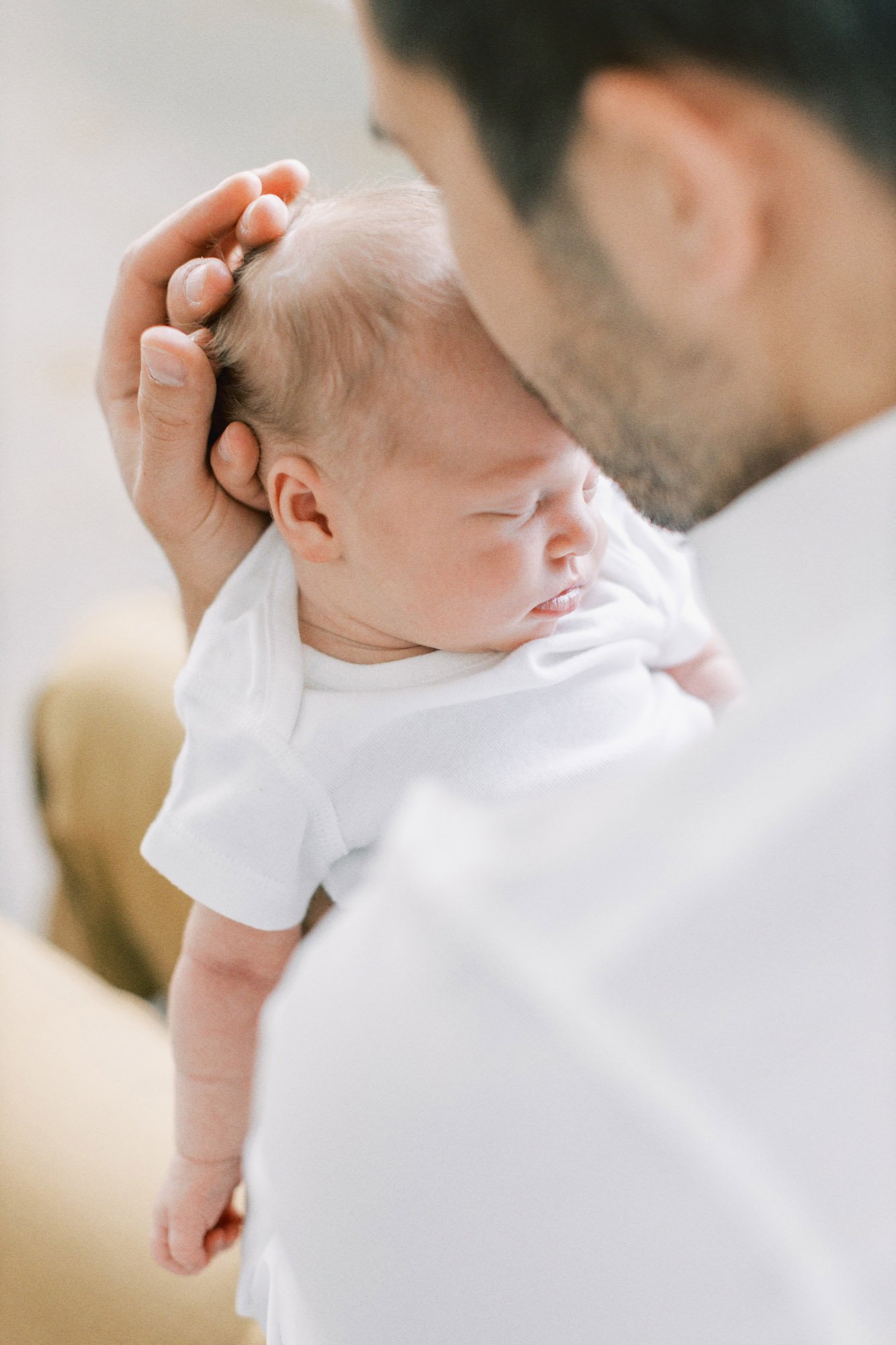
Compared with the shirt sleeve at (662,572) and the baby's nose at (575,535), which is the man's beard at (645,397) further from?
the shirt sleeve at (662,572)

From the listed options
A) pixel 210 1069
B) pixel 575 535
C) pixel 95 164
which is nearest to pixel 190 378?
pixel 575 535

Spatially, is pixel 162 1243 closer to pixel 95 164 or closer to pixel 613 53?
pixel 613 53

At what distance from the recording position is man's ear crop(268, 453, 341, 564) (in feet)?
2.49

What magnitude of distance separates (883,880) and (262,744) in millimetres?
443

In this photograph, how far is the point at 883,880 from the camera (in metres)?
0.40

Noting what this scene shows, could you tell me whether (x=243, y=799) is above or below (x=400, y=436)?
below

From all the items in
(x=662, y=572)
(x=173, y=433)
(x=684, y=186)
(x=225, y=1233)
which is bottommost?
(x=225, y=1233)

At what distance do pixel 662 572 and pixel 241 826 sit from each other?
1.13 ft

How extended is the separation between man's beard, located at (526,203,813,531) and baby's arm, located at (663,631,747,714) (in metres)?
0.33

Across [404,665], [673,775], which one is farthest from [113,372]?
[673,775]

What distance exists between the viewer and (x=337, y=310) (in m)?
0.72

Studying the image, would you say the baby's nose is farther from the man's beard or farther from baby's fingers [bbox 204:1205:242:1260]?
baby's fingers [bbox 204:1205:242:1260]

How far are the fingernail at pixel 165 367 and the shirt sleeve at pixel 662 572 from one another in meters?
Result: 0.28

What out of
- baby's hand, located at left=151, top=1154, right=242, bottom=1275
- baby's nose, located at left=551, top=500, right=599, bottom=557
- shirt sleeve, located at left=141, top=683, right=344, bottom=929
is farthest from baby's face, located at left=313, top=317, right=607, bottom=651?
baby's hand, located at left=151, top=1154, right=242, bottom=1275
